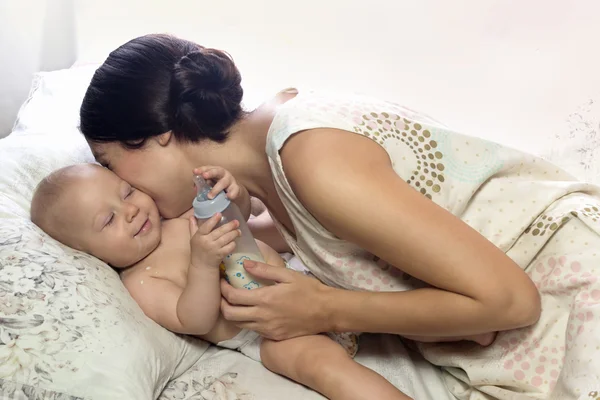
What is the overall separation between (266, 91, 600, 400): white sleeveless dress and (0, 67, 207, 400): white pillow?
0.35m

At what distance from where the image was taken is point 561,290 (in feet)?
3.37

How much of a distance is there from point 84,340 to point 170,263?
13.2 inches

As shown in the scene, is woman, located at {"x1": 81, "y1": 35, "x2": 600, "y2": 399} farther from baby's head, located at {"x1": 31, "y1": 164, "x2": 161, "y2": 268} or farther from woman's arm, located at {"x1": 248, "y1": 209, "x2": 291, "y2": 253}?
woman's arm, located at {"x1": 248, "y1": 209, "x2": 291, "y2": 253}

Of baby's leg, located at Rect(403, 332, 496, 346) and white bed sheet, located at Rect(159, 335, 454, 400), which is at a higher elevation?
baby's leg, located at Rect(403, 332, 496, 346)

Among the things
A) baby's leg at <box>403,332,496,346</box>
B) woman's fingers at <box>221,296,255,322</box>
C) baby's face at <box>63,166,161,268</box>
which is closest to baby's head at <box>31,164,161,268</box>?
baby's face at <box>63,166,161,268</box>

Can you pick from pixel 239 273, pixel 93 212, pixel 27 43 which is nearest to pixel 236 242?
pixel 239 273

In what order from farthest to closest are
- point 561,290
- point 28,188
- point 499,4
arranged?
point 499,4
point 28,188
point 561,290

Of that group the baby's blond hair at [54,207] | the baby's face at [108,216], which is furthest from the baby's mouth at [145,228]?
the baby's blond hair at [54,207]

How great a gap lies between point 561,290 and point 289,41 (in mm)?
1227

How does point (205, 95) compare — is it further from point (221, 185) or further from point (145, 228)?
point (145, 228)

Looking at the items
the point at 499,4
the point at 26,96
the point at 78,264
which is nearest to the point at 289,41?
the point at 499,4

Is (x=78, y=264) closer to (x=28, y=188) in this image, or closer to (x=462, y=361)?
(x=28, y=188)

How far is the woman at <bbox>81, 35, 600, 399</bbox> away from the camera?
3.04 ft

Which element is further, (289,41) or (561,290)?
(289,41)
